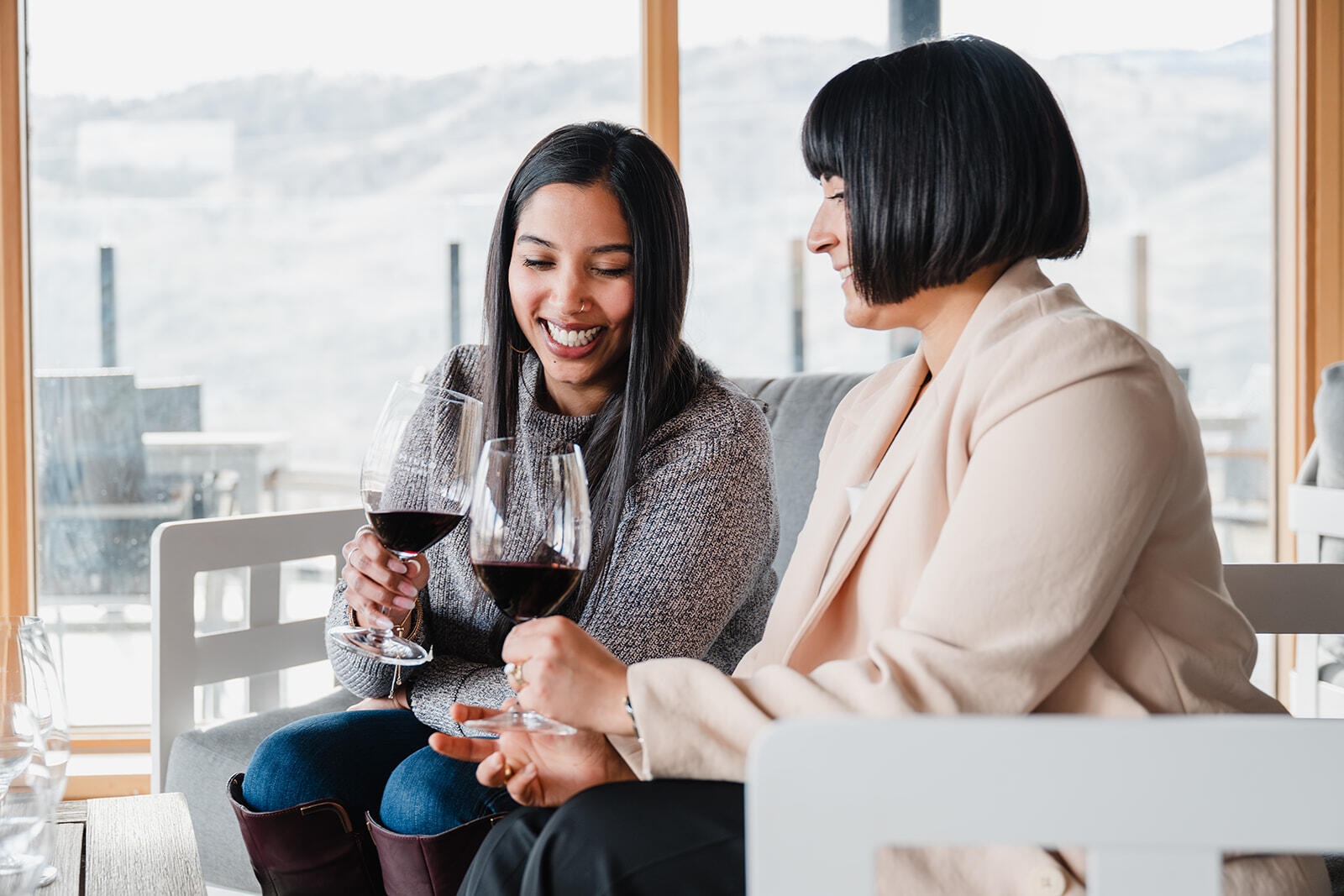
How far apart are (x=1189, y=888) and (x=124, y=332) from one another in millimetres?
2852

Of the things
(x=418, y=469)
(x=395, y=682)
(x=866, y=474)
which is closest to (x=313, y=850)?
(x=395, y=682)

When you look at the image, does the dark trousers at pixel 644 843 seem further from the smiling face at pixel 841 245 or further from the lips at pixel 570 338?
the lips at pixel 570 338

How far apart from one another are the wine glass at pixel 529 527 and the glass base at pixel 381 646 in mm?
133

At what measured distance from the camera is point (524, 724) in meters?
0.84

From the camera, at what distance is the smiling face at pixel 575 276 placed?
1.42 meters

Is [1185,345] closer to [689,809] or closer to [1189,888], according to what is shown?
[689,809]

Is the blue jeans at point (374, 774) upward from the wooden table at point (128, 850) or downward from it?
downward

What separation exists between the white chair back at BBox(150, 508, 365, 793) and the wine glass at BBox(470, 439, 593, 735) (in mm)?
980

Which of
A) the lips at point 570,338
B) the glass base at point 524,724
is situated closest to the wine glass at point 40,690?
the glass base at point 524,724

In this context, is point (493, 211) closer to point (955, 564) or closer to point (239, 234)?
point (239, 234)

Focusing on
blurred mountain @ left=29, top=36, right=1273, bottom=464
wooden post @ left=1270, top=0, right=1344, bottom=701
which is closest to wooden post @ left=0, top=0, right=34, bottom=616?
blurred mountain @ left=29, top=36, right=1273, bottom=464

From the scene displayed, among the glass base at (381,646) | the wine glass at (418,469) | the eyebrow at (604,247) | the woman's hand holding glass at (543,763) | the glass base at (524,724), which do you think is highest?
the eyebrow at (604,247)

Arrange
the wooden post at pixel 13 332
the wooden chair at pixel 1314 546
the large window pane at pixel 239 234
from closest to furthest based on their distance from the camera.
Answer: the wooden chair at pixel 1314 546
the wooden post at pixel 13 332
the large window pane at pixel 239 234

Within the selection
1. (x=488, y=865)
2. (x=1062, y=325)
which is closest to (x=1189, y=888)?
(x=1062, y=325)
